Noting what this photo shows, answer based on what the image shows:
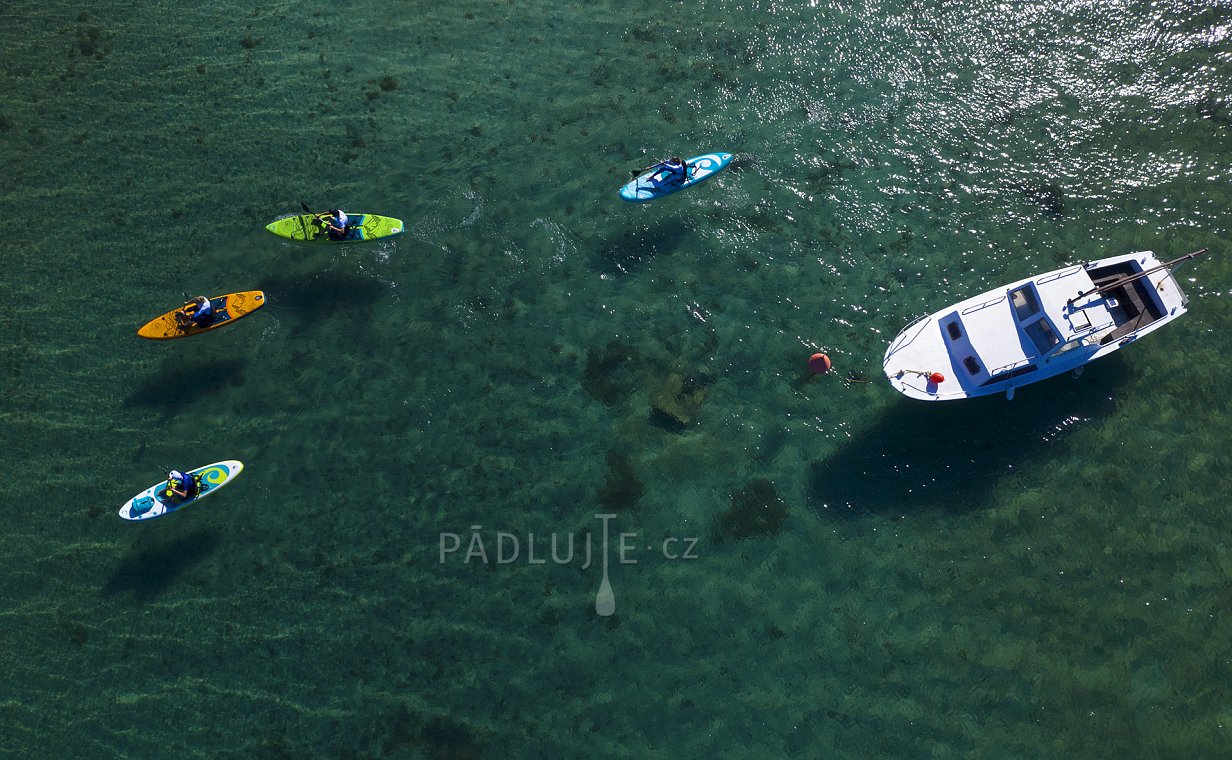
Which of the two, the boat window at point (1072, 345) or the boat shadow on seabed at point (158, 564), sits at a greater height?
the boat window at point (1072, 345)

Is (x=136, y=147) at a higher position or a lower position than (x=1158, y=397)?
higher

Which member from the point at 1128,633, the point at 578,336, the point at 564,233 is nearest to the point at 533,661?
the point at 578,336

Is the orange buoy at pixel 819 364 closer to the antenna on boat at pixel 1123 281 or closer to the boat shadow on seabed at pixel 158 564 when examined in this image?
the antenna on boat at pixel 1123 281

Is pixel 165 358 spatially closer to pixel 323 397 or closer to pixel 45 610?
pixel 323 397

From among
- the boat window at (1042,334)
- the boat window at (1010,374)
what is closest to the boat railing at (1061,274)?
the boat window at (1042,334)

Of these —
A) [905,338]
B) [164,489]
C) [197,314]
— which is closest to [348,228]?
[197,314]

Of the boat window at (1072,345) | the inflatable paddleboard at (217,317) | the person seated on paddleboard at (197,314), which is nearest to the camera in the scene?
the boat window at (1072,345)
